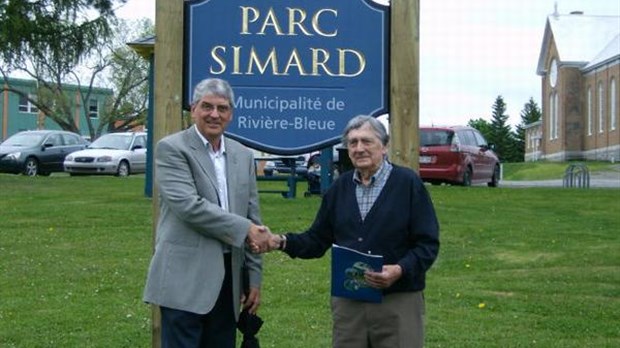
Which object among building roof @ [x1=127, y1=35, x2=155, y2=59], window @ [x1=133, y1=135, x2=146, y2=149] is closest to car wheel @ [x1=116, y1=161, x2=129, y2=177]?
window @ [x1=133, y1=135, x2=146, y2=149]

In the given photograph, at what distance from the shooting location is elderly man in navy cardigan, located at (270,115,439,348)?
17.0 ft

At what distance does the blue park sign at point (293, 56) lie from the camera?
20.1ft

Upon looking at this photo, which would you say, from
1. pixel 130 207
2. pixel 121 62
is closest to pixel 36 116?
pixel 121 62

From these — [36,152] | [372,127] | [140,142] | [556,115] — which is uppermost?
[556,115]

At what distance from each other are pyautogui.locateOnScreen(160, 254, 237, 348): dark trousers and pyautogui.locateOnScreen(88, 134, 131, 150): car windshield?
26654 millimetres

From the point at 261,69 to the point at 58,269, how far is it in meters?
5.80

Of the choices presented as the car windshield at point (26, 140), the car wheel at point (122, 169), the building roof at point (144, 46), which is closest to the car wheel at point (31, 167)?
the car windshield at point (26, 140)

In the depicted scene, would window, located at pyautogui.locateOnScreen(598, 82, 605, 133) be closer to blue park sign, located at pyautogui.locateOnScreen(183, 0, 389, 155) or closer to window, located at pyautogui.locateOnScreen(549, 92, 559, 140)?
window, located at pyautogui.locateOnScreen(549, 92, 559, 140)

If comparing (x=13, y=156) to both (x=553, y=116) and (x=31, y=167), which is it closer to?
(x=31, y=167)

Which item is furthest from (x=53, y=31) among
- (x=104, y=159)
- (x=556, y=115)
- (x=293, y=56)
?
(x=556, y=115)

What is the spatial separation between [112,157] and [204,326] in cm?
2585

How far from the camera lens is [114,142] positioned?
3197 centimetres

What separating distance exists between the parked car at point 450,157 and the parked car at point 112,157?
9.73 metres

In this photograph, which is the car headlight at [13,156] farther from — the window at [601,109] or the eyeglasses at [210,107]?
the window at [601,109]
